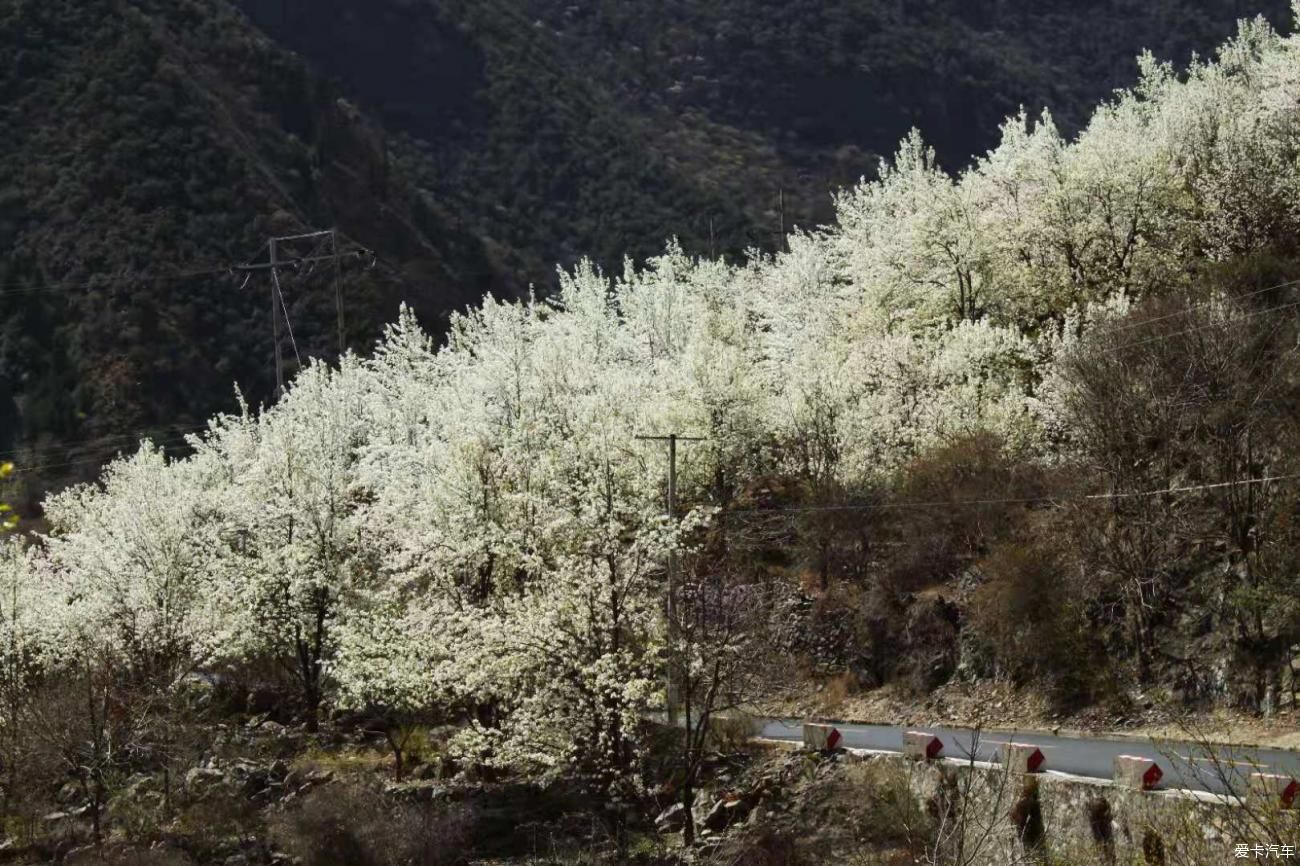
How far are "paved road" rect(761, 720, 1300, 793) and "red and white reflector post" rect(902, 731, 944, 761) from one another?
477mm

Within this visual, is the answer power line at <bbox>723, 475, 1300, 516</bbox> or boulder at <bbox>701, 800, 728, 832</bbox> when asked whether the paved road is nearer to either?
boulder at <bbox>701, 800, 728, 832</bbox>

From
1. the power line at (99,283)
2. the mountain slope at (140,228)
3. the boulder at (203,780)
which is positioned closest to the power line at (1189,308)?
the boulder at (203,780)

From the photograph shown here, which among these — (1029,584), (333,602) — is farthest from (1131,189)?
(333,602)

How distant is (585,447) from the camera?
36906 millimetres

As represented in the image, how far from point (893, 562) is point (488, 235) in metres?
121

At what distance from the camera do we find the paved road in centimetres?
2150

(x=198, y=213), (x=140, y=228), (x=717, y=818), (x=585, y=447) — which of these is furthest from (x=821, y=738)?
(x=198, y=213)

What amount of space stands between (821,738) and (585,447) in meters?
9.98

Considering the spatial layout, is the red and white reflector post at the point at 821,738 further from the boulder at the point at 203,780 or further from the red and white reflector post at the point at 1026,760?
the boulder at the point at 203,780

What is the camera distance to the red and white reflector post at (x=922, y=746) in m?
27.3

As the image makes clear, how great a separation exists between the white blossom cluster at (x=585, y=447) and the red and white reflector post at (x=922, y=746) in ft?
19.1

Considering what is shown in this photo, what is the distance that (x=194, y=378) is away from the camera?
94.2 metres

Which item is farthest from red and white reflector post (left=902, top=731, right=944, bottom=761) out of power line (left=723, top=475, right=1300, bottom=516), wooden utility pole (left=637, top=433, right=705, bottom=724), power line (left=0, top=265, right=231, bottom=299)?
power line (left=0, top=265, right=231, bottom=299)

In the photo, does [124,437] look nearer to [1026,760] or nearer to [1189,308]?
[1189,308]
